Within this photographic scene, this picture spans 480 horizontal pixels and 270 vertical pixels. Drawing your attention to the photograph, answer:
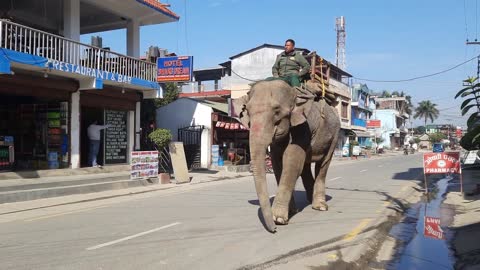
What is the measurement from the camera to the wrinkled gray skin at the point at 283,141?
691 centimetres

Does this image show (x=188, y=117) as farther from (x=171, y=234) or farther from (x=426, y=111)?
(x=426, y=111)

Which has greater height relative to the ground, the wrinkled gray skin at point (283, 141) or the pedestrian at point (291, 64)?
the pedestrian at point (291, 64)

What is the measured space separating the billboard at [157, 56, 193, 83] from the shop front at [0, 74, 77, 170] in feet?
14.4

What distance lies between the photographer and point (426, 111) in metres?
119

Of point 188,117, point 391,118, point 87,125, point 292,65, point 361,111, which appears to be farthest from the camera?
point 391,118

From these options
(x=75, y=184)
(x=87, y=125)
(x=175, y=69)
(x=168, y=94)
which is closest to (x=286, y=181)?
(x=75, y=184)

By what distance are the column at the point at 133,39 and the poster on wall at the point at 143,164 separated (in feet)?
20.1

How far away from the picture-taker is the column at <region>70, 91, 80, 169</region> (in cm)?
1684

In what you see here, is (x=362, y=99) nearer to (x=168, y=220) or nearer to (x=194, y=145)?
(x=194, y=145)

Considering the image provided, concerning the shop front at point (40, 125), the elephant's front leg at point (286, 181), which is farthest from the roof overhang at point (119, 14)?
the elephant's front leg at point (286, 181)

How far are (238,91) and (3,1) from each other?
25964 mm

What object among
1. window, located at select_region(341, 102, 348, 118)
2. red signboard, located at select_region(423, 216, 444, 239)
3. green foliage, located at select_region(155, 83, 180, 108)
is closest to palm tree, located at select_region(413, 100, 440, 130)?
window, located at select_region(341, 102, 348, 118)

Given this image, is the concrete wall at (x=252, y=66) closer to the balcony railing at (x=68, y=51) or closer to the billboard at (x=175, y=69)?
the billboard at (x=175, y=69)

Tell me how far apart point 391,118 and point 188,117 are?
234ft
